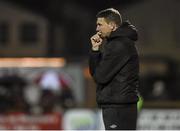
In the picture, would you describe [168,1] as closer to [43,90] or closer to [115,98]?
[43,90]

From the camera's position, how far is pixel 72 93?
1230cm

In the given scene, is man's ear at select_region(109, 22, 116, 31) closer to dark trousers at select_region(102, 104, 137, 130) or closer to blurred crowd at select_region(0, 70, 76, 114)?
dark trousers at select_region(102, 104, 137, 130)

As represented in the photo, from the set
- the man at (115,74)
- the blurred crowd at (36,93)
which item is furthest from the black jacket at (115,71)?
the blurred crowd at (36,93)

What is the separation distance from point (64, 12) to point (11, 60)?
1354mm

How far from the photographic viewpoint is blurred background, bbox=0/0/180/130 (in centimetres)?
1199

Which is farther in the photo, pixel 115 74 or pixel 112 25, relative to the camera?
pixel 112 25

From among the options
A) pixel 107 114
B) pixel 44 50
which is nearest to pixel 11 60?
pixel 44 50

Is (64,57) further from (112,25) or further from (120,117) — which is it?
(120,117)

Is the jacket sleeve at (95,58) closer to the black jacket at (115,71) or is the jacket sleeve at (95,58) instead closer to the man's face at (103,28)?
the black jacket at (115,71)

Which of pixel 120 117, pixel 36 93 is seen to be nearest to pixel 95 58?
pixel 120 117

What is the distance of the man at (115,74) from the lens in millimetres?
4812

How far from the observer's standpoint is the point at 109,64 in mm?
4820

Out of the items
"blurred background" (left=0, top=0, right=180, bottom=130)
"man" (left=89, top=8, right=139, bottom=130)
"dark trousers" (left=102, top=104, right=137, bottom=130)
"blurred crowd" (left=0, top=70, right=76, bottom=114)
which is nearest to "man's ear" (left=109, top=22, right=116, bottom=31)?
"man" (left=89, top=8, right=139, bottom=130)

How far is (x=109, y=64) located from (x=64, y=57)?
7.98 metres
